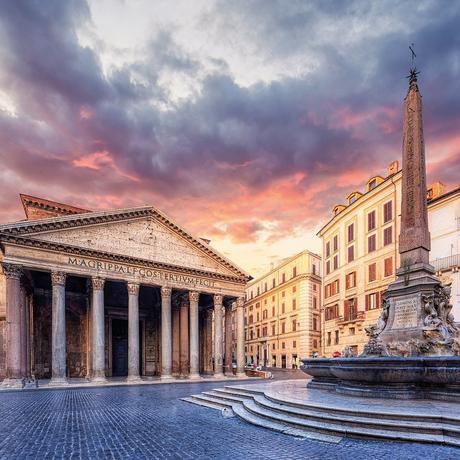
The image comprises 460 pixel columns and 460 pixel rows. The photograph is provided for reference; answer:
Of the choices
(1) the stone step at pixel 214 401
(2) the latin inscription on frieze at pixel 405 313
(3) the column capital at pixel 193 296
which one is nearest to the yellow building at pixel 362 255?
(3) the column capital at pixel 193 296

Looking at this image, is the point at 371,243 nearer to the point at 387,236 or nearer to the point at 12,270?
the point at 387,236

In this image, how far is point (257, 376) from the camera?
3102cm

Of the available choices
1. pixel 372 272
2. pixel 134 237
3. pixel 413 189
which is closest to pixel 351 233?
pixel 372 272

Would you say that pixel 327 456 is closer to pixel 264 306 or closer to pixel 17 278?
pixel 17 278

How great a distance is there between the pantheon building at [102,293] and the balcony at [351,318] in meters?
8.86

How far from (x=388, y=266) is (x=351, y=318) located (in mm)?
6382

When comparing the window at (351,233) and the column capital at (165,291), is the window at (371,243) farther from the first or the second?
the column capital at (165,291)

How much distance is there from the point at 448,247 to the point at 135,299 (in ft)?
67.9

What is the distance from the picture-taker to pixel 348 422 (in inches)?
289

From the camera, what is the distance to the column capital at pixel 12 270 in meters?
20.8

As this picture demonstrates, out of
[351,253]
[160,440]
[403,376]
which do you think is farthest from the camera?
[351,253]

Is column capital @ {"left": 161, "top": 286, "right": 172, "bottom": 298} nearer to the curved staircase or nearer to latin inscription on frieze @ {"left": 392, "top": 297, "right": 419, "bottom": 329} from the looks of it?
the curved staircase

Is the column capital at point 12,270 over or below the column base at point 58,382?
over

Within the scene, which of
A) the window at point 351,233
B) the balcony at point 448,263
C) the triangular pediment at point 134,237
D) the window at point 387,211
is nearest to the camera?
the triangular pediment at point 134,237
